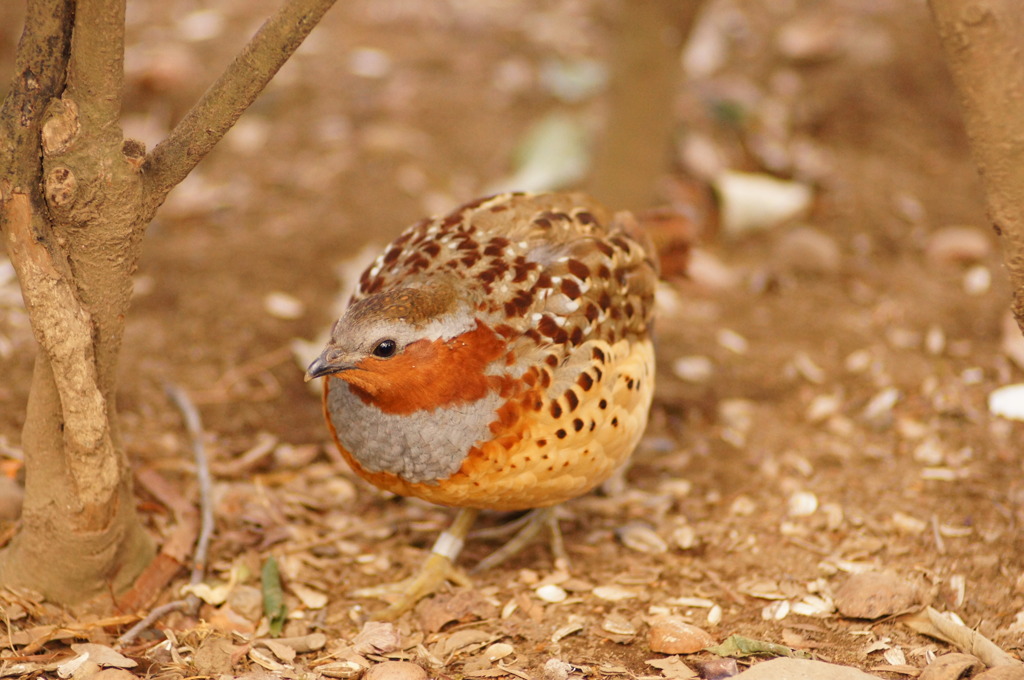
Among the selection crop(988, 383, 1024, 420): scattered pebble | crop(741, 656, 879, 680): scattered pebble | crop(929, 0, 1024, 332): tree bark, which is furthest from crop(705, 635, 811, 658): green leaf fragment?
crop(988, 383, 1024, 420): scattered pebble

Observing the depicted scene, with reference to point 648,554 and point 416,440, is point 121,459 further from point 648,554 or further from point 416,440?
point 648,554

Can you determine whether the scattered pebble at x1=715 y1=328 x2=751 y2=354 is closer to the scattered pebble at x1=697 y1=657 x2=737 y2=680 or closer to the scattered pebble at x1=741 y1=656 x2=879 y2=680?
the scattered pebble at x1=697 y1=657 x2=737 y2=680

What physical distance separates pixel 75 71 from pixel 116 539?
54.2 inches

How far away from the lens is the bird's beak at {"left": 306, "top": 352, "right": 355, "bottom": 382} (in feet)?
9.38

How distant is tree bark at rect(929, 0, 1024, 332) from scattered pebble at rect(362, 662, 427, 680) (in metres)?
1.96

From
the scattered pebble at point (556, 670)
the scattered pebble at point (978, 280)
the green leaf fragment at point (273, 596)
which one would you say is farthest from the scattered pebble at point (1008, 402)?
the green leaf fragment at point (273, 596)

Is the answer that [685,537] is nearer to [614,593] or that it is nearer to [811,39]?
[614,593]

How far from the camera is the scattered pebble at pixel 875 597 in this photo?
3.03 m

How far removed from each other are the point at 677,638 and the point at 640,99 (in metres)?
2.98

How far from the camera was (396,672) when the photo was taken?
9.34 feet

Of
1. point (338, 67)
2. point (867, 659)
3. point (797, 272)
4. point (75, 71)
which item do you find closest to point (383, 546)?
point (867, 659)

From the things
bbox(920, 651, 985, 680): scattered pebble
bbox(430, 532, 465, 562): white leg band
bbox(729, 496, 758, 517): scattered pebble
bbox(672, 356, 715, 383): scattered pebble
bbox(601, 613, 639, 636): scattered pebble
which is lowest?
bbox(920, 651, 985, 680): scattered pebble

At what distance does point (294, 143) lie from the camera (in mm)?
5820

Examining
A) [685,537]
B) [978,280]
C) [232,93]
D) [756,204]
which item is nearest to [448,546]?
[685,537]
